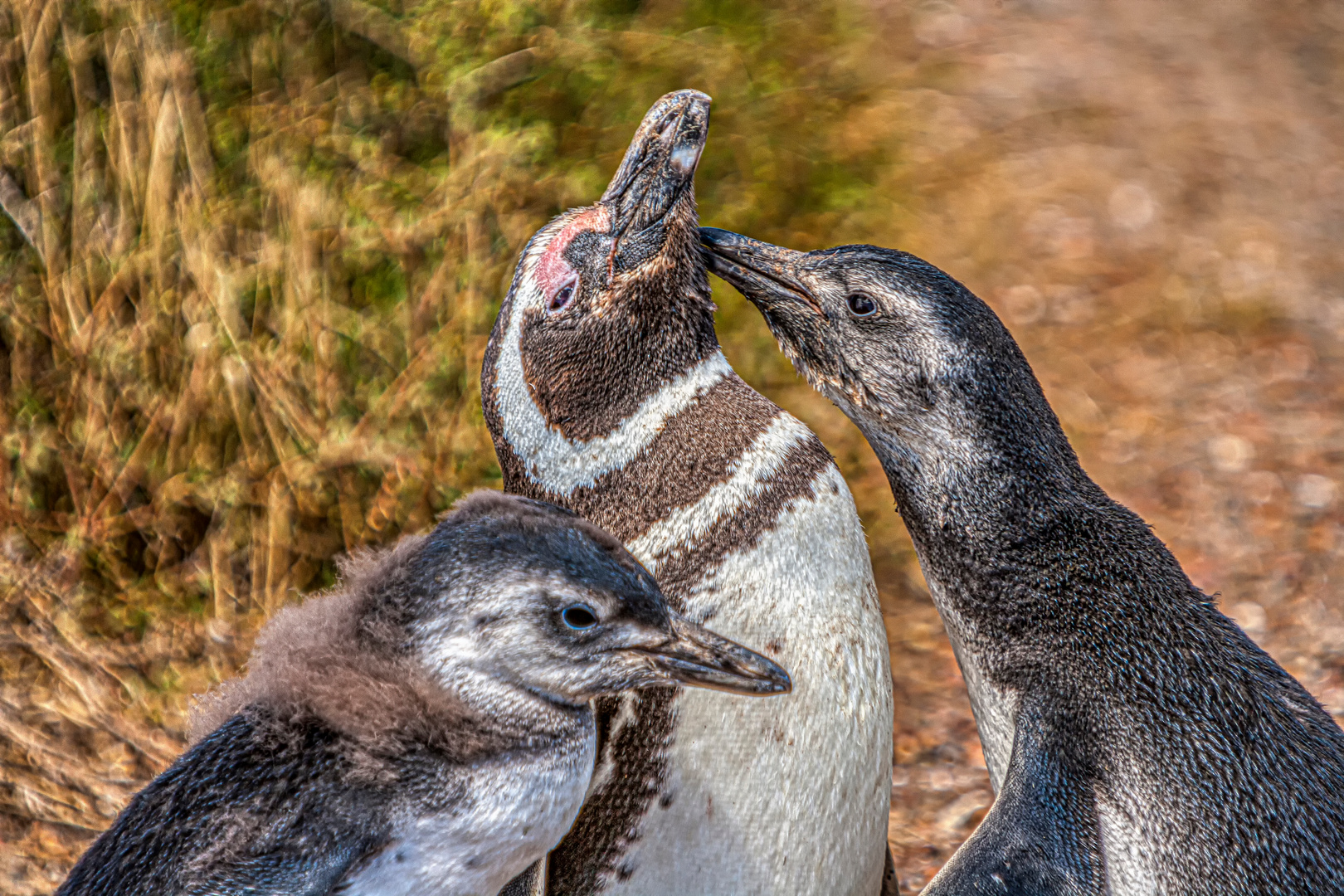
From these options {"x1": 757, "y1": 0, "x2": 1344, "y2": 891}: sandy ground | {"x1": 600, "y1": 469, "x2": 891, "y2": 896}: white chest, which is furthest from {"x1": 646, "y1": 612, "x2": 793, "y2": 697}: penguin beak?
{"x1": 757, "y1": 0, "x2": 1344, "y2": 891}: sandy ground

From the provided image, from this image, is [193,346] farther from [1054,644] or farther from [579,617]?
[1054,644]

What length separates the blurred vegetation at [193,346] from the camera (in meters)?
3.61

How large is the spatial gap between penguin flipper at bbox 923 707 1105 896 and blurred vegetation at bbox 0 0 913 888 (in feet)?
7.54

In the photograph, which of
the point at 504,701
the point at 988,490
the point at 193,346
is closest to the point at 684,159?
the point at 988,490

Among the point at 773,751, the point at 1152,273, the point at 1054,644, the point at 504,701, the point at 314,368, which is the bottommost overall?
the point at 1152,273

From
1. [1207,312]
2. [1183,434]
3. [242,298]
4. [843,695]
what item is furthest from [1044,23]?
[843,695]

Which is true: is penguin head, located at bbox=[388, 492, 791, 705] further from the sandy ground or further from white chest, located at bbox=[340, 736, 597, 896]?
the sandy ground

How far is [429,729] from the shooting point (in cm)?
166

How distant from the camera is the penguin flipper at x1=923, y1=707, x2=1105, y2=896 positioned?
189 cm

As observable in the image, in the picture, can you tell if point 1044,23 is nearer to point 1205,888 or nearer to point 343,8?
point 343,8

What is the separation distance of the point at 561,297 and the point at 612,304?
10cm

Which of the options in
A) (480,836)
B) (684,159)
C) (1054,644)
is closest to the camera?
(480,836)

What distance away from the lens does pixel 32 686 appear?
3510mm

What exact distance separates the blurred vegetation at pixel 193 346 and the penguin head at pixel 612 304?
1.58m
